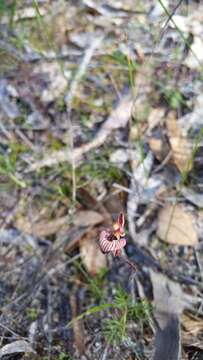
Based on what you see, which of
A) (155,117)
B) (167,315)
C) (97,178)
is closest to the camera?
(167,315)

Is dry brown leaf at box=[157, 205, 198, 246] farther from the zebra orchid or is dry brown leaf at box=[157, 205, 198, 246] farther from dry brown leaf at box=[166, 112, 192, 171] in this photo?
the zebra orchid

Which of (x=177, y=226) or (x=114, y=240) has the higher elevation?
(x=114, y=240)

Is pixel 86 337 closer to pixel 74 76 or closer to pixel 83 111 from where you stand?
pixel 83 111

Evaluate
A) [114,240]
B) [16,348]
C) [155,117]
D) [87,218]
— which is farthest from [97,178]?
[16,348]

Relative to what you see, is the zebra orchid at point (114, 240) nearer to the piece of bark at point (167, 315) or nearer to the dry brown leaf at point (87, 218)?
the piece of bark at point (167, 315)

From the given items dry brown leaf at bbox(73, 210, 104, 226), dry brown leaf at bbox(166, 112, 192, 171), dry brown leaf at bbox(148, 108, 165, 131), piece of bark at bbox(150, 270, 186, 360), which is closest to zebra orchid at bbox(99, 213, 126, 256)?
piece of bark at bbox(150, 270, 186, 360)

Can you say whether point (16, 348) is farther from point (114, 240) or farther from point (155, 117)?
point (155, 117)
